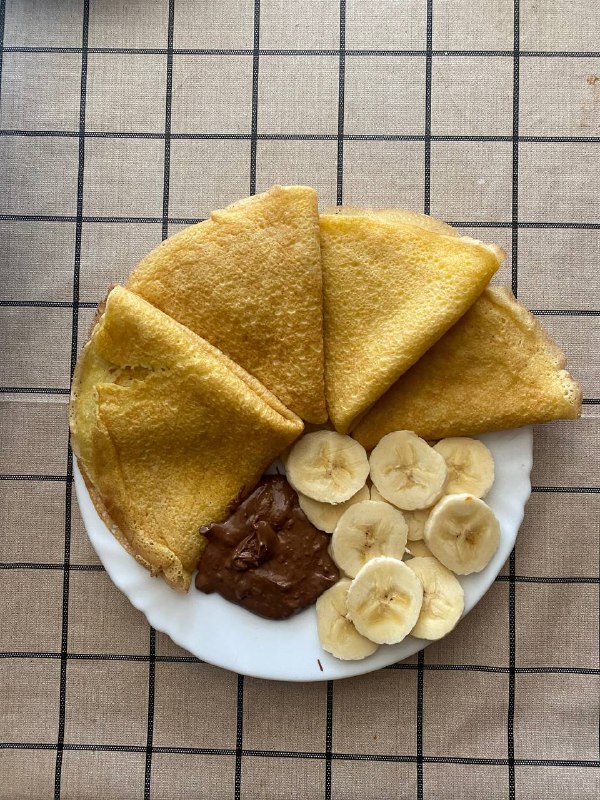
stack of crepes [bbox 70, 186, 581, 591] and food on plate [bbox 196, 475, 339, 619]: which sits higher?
stack of crepes [bbox 70, 186, 581, 591]

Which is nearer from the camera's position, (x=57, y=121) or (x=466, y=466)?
(x=466, y=466)

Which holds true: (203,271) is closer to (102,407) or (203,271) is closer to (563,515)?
(102,407)

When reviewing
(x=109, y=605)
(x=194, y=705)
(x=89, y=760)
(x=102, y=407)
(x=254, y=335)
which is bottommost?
(x=89, y=760)

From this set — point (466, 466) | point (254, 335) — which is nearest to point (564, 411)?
point (466, 466)

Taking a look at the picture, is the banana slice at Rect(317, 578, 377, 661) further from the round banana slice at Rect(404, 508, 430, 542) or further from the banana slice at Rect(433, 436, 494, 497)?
the banana slice at Rect(433, 436, 494, 497)

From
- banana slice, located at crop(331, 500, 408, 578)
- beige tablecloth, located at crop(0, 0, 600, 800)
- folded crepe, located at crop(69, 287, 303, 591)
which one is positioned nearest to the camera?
folded crepe, located at crop(69, 287, 303, 591)

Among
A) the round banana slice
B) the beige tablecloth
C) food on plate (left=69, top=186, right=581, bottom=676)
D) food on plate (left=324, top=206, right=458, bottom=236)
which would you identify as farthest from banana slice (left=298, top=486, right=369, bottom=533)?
food on plate (left=324, top=206, right=458, bottom=236)

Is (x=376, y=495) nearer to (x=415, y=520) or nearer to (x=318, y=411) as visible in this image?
(x=415, y=520)

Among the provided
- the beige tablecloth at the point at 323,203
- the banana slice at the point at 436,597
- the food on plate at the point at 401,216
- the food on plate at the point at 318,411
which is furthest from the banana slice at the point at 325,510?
the food on plate at the point at 401,216
